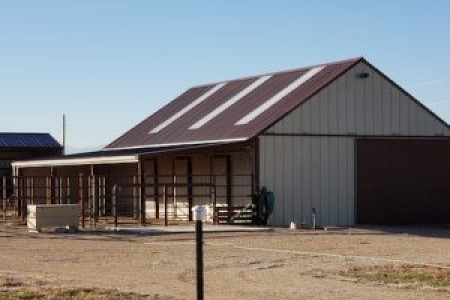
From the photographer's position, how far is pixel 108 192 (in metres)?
42.8

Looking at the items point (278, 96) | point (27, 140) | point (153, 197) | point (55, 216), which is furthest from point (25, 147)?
point (55, 216)

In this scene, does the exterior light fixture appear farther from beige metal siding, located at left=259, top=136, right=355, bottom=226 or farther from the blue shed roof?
the blue shed roof

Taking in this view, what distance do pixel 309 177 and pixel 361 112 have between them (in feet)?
10.1

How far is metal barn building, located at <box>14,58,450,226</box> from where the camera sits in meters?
34.3

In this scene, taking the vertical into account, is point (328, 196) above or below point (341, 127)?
below

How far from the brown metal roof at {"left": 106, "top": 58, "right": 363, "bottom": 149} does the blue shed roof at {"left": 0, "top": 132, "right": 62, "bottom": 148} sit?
13.3m

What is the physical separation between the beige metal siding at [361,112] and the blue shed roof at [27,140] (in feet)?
86.8

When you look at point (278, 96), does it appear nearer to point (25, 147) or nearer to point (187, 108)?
point (187, 108)

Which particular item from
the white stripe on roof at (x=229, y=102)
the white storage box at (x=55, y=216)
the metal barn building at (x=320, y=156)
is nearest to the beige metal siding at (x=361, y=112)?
the metal barn building at (x=320, y=156)

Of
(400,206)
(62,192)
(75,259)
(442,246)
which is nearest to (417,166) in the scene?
(400,206)

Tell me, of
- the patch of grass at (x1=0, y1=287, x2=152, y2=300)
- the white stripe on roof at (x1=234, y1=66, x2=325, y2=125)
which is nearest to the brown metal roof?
the white stripe on roof at (x1=234, y1=66, x2=325, y2=125)

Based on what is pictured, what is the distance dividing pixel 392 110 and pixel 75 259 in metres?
18.3

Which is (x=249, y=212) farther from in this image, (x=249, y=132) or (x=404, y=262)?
(x=404, y=262)

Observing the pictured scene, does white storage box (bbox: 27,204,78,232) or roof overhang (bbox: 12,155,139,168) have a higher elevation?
roof overhang (bbox: 12,155,139,168)
